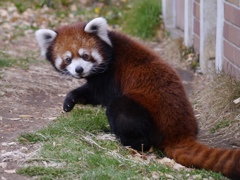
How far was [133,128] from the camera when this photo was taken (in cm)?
472

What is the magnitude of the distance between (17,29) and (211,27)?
3.77 meters

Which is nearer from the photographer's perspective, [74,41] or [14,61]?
[74,41]

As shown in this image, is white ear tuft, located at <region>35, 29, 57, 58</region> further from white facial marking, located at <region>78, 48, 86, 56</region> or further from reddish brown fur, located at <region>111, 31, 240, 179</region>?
reddish brown fur, located at <region>111, 31, 240, 179</region>

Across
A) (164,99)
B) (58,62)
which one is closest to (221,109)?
(164,99)

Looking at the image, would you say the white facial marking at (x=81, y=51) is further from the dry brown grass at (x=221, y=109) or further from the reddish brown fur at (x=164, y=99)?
the dry brown grass at (x=221, y=109)

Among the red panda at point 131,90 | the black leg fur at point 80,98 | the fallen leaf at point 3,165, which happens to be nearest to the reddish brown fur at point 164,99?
the red panda at point 131,90

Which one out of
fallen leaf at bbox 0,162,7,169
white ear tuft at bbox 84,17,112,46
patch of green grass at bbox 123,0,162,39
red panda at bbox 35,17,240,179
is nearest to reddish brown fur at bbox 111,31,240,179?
red panda at bbox 35,17,240,179

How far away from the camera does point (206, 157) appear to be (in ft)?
14.1

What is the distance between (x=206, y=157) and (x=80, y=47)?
4.83 feet

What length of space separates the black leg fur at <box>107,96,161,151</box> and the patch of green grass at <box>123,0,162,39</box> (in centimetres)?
476

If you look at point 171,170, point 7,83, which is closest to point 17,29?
point 7,83

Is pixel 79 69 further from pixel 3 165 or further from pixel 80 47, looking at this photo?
pixel 3 165

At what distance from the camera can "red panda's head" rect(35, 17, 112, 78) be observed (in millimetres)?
5086

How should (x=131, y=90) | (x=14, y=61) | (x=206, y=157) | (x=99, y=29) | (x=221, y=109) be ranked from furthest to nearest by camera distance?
(x=14, y=61)
(x=221, y=109)
(x=99, y=29)
(x=131, y=90)
(x=206, y=157)
